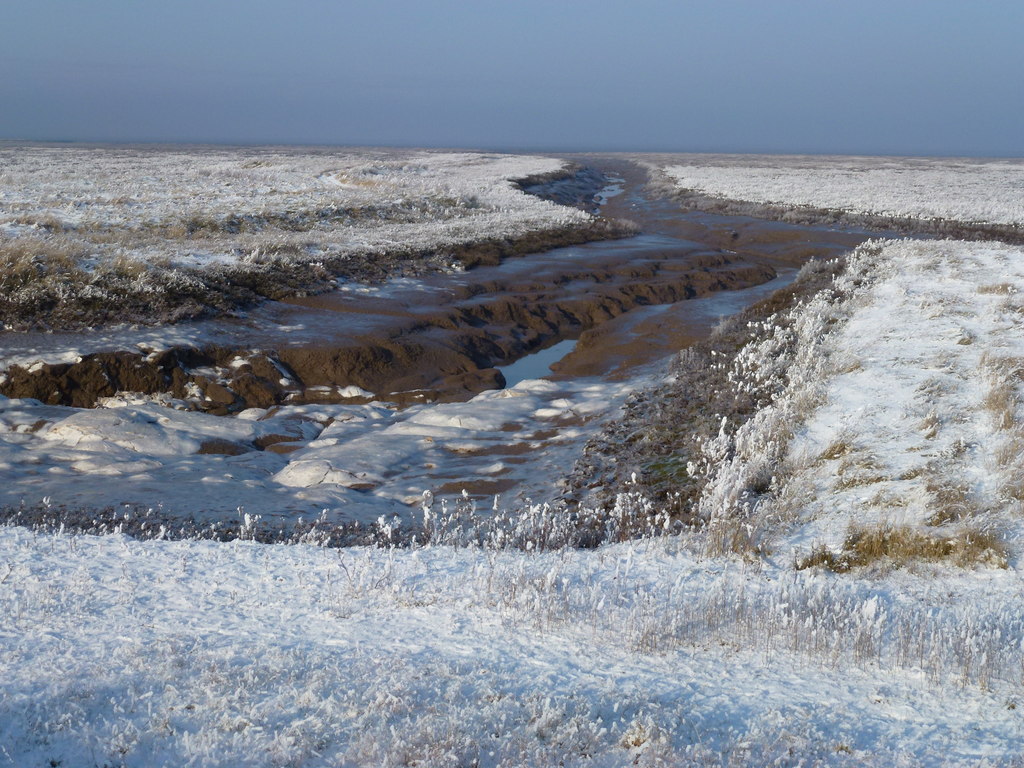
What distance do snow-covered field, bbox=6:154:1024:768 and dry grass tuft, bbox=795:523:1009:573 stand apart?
21mm

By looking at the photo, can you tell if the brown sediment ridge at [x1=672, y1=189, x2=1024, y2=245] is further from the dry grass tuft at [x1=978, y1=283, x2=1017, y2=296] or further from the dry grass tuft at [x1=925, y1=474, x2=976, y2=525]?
the dry grass tuft at [x1=925, y1=474, x2=976, y2=525]

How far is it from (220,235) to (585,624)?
22.8m

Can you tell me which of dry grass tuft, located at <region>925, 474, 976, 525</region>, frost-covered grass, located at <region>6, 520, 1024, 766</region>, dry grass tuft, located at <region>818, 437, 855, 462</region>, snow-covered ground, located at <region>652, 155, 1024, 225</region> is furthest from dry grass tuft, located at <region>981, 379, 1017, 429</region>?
snow-covered ground, located at <region>652, 155, 1024, 225</region>

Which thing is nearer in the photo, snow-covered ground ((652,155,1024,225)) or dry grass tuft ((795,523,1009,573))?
dry grass tuft ((795,523,1009,573))

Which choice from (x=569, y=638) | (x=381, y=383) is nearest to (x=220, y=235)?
(x=381, y=383)

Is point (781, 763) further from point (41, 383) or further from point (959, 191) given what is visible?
point (959, 191)

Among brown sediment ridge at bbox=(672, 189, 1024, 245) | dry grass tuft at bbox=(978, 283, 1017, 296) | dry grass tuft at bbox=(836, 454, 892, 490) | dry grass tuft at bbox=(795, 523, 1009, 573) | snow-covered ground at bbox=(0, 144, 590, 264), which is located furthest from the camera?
brown sediment ridge at bbox=(672, 189, 1024, 245)

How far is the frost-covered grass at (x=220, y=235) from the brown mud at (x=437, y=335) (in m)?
1.62

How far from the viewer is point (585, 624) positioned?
4.98 m

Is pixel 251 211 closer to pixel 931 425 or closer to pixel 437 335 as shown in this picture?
pixel 437 335

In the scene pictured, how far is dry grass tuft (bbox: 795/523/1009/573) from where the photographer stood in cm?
582

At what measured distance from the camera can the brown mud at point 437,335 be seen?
43.7ft

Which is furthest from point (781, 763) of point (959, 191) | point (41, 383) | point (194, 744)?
point (959, 191)

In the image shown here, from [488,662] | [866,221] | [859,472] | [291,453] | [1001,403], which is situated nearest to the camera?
[488,662]
